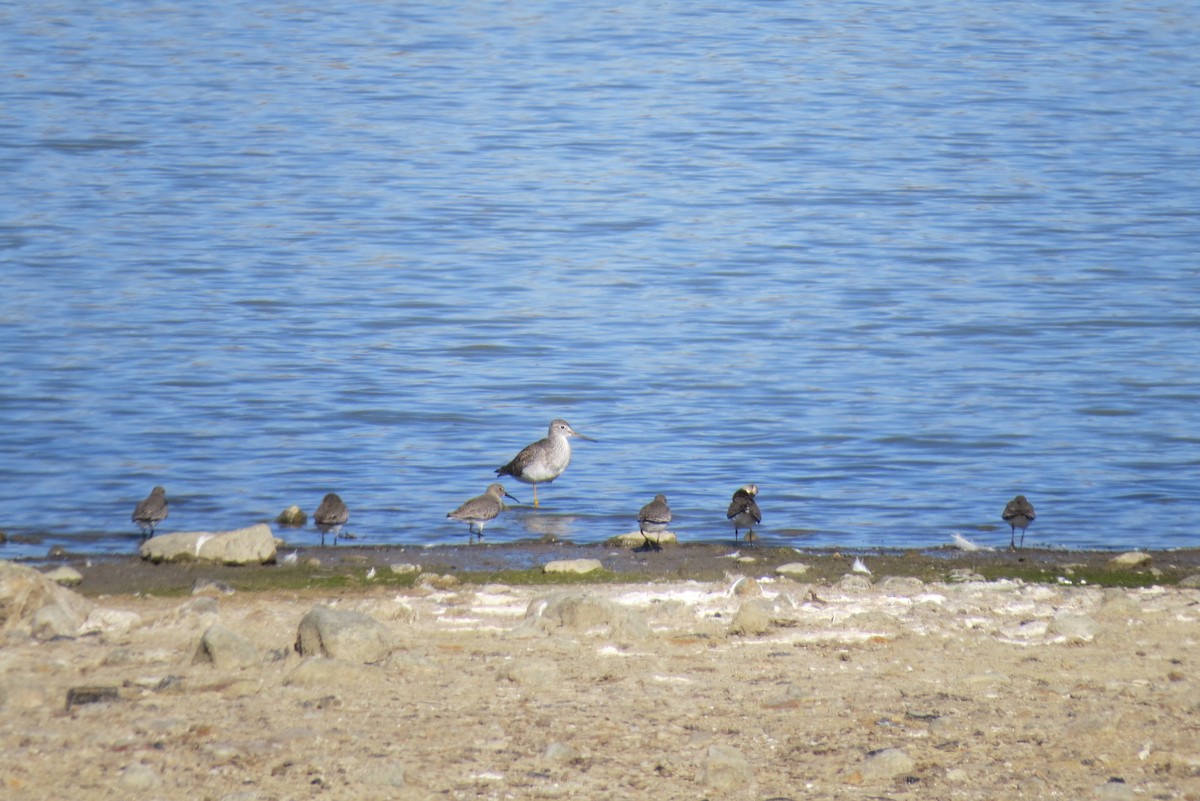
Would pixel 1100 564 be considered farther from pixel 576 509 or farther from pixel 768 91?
pixel 768 91

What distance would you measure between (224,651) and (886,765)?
2696mm

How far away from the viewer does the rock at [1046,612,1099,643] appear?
7.77 m

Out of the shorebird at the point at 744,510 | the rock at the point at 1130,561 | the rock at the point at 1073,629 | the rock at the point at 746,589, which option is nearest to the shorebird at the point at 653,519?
the shorebird at the point at 744,510

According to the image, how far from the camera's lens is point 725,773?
5.84m

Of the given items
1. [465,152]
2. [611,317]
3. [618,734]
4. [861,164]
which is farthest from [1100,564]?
[465,152]

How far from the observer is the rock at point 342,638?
282 inches

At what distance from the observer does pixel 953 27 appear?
4581 centimetres

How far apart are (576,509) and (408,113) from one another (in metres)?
24.2

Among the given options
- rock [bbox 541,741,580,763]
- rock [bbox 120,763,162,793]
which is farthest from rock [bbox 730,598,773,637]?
rock [bbox 120,763,162,793]

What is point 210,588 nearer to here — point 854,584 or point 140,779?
point 854,584

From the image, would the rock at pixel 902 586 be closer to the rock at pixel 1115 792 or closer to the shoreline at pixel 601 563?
the shoreline at pixel 601 563

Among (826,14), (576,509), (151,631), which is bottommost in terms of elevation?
(576,509)

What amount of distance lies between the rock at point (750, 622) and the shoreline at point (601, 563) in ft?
6.36

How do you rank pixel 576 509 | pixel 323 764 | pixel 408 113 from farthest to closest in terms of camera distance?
pixel 408 113 < pixel 576 509 < pixel 323 764
